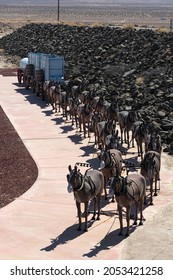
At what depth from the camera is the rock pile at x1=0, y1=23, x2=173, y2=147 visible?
34.6 metres

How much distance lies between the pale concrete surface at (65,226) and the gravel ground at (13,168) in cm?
32

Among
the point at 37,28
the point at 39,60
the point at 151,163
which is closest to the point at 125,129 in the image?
the point at 151,163

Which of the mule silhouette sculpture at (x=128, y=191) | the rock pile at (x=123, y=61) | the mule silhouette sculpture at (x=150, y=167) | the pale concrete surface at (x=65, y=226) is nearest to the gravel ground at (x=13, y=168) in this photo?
the pale concrete surface at (x=65, y=226)

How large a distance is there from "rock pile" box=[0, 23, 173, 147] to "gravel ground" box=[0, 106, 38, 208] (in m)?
6.03

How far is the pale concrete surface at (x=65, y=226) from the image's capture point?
16.5m

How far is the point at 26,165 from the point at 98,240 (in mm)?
7973

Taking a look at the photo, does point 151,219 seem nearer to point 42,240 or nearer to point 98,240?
point 98,240

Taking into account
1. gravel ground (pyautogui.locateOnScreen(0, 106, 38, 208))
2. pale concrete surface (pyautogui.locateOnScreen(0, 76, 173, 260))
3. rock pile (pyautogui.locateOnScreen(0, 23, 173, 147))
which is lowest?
gravel ground (pyautogui.locateOnScreen(0, 106, 38, 208))

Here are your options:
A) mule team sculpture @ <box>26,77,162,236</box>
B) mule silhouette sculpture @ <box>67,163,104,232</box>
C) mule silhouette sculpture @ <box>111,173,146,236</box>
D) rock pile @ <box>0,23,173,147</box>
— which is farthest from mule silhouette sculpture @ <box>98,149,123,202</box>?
rock pile @ <box>0,23,173,147</box>

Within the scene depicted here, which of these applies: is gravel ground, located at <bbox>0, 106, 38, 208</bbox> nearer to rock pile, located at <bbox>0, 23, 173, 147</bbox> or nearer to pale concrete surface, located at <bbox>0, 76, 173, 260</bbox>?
pale concrete surface, located at <bbox>0, 76, 173, 260</bbox>

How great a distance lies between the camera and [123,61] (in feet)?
163

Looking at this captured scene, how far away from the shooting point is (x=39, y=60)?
4478cm

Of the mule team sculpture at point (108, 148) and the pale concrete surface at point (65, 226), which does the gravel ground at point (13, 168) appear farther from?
the mule team sculpture at point (108, 148)

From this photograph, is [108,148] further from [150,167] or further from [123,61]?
[123,61]
